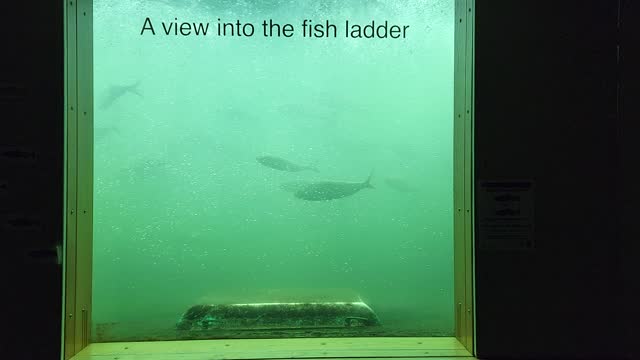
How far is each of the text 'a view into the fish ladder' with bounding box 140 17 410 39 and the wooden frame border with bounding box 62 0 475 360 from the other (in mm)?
469

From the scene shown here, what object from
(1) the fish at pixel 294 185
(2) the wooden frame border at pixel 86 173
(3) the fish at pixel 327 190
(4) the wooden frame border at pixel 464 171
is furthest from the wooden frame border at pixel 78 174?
(4) the wooden frame border at pixel 464 171
